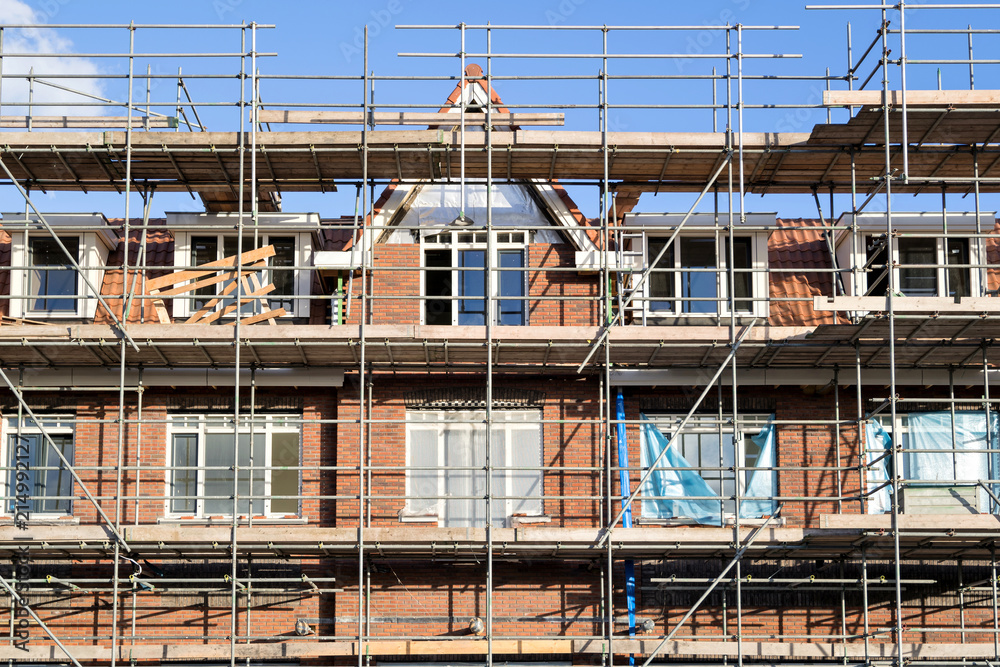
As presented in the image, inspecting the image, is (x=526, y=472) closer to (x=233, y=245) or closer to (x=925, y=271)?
(x=233, y=245)

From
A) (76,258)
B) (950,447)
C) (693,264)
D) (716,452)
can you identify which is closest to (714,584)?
(716,452)

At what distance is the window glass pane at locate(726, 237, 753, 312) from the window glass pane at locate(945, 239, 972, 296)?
3.38 m

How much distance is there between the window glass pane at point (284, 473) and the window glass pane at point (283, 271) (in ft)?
7.27

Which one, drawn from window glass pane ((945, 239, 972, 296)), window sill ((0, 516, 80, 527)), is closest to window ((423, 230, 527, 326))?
window sill ((0, 516, 80, 527))

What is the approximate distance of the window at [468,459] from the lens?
18766 millimetres

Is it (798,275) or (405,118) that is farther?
(798,275)

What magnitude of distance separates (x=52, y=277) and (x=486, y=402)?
25.0ft

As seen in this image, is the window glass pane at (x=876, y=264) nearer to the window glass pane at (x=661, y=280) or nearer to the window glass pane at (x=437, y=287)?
the window glass pane at (x=661, y=280)

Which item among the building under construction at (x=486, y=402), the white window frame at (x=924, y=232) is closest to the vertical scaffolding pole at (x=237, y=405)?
the building under construction at (x=486, y=402)

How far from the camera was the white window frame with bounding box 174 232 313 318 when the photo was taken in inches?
768

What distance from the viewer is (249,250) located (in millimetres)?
19984

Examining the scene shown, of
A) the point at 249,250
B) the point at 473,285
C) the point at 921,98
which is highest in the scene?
the point at 921,98

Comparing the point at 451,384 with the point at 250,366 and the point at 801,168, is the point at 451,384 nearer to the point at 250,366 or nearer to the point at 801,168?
the point at 250,366

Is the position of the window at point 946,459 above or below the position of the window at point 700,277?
below
